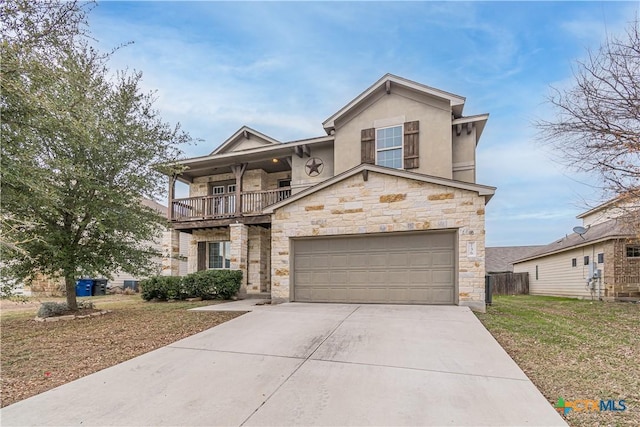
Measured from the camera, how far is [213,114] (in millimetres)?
18547

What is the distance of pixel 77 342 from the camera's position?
615 centimetres

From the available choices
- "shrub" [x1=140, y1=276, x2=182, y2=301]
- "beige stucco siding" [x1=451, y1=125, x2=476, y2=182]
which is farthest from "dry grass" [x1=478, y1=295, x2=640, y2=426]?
"shrub" [x1=140, y1=276, x2=182, y2=301]

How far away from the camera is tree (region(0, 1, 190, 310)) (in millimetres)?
5531

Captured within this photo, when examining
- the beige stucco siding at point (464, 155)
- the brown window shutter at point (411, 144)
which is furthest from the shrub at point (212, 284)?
the beige stucco siding at point (464, 155)

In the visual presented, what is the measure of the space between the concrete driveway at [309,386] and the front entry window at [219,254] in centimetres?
957

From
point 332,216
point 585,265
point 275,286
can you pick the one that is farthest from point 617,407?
point 585,265

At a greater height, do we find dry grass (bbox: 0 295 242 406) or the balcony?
the balcony

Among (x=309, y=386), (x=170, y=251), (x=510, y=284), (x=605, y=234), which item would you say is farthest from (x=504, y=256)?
(x=309, y=386)

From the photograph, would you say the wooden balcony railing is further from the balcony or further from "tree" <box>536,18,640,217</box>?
"tree" <box>536,18,640,217</box>

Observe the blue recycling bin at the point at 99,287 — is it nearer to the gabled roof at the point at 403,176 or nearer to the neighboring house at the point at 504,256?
the gabled roof at the point at 403,176

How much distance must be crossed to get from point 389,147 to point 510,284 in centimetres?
1618

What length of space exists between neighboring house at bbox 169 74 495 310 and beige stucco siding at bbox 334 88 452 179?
4cm

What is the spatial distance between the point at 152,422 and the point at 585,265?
19558mm

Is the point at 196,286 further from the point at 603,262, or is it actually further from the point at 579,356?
the point at 603,262
